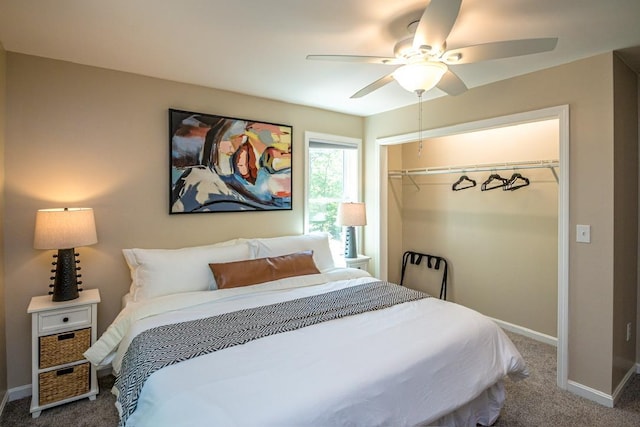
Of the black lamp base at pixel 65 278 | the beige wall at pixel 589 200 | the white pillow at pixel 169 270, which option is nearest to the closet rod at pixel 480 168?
the beige wall at pixel 589 200

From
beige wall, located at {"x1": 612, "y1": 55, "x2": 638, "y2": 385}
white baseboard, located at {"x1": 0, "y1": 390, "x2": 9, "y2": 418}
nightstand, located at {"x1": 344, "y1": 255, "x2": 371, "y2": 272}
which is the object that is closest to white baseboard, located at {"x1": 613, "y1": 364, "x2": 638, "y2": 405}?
beige wall, located at {"x1": 612, "y1": 55, "x2": 638, "y2": 385}

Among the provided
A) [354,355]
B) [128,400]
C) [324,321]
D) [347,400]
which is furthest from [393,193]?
[128,400]

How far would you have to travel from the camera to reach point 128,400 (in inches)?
59.6

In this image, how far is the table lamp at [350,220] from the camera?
3.81 m

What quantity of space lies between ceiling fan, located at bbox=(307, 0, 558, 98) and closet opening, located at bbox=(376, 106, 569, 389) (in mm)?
1242

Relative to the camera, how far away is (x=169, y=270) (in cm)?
261

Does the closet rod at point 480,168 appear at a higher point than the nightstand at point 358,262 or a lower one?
higher

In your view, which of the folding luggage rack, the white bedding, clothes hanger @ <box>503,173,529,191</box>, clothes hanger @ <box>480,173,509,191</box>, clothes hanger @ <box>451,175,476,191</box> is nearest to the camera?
the white bedding

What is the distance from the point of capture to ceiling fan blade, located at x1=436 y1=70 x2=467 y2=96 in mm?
2002

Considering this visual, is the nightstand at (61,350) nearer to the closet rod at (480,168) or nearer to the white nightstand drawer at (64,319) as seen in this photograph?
the white nightstand drawer at (64,319)

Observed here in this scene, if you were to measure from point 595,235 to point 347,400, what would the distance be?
88.0 inches

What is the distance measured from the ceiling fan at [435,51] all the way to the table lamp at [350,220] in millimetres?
1915

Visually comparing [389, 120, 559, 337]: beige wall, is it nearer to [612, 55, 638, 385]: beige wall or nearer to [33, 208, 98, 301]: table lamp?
[612, 55, 638, 385]: beige wall

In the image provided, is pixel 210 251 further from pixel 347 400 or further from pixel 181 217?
pixel 347 400
